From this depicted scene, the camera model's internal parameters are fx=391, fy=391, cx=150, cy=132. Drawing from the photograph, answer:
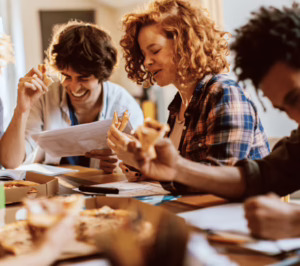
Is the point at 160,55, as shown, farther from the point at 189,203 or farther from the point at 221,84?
the point at 189,203

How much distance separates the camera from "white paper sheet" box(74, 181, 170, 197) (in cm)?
124

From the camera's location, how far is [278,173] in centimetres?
99

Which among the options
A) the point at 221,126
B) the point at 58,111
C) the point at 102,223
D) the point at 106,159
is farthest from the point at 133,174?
the point at 58,111

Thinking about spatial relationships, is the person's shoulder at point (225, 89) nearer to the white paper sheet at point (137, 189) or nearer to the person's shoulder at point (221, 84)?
the person's shoulder at point (221, 84)

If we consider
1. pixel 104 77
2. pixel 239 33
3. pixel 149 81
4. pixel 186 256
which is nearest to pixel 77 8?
pixel 104 77

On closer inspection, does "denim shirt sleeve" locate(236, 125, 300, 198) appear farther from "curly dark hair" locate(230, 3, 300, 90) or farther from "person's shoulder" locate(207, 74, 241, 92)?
"person's shoulder" locate(207, 74, 241, 92)

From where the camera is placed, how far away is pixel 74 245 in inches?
27.0

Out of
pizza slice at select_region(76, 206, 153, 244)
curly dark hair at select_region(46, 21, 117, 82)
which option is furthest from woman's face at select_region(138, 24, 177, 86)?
pizza slice at select_region(76, 206, 153, 244)

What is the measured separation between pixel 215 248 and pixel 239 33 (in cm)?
50

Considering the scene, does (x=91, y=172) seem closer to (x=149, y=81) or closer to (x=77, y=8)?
(x=149, y=81)

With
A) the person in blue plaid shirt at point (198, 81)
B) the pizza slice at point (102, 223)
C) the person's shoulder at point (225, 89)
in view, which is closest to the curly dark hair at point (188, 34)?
the person in blue plaid shirt at point (198, 81)

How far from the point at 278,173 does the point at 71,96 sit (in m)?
1.49

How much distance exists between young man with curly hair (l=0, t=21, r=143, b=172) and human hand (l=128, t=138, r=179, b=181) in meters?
0.84

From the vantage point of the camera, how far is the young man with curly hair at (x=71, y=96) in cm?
187
